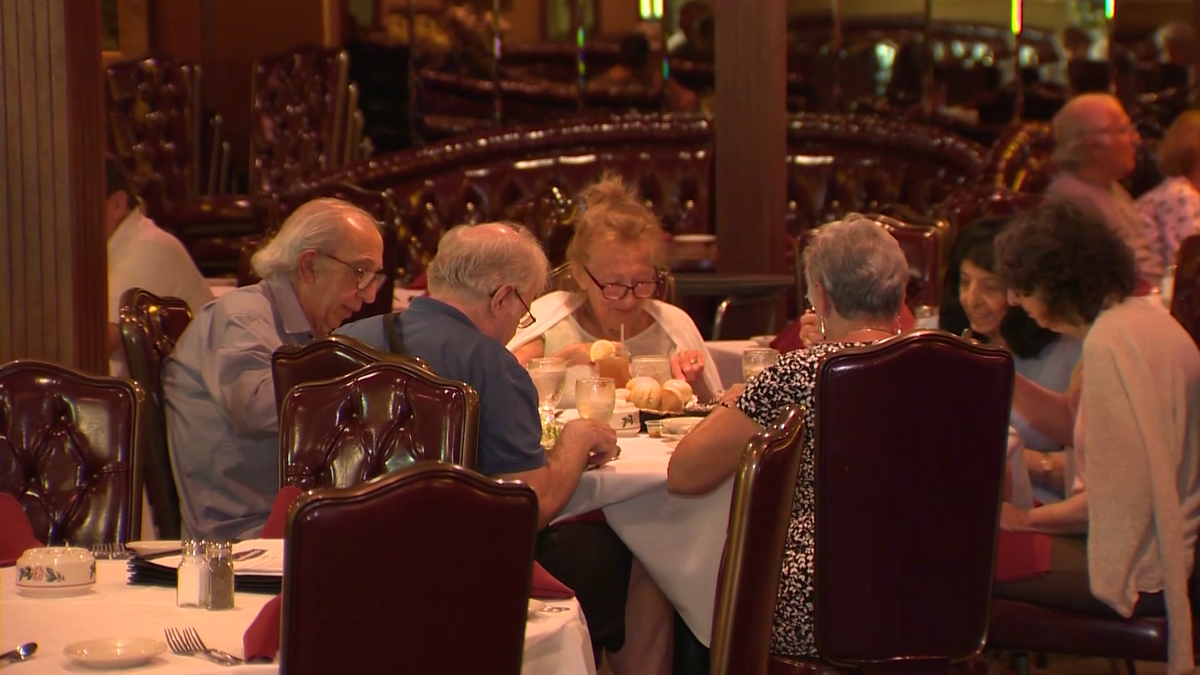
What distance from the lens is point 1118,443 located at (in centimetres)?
344

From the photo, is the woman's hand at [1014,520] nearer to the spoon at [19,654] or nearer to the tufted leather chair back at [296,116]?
the spoon at [19,654]

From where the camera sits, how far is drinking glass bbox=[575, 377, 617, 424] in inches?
148

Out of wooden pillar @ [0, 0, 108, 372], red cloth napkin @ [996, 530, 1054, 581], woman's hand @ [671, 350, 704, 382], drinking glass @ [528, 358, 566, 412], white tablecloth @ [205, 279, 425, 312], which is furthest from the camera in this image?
white tablecloth @ [205, 279, 425, 312]

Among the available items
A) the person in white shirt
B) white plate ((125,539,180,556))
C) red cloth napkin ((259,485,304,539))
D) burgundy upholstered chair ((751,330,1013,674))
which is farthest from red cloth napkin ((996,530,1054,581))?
the person in white shirt

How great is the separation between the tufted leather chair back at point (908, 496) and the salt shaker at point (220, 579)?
45.8 inches

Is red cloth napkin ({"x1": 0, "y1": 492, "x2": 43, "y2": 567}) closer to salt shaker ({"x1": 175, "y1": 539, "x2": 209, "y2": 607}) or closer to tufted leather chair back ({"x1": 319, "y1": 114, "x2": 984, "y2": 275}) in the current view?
salt shaker ({"x1": 175, "y1": 539, "x2": 209, "y2": 607})

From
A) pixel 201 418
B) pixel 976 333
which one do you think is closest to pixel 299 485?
pixel 201 418

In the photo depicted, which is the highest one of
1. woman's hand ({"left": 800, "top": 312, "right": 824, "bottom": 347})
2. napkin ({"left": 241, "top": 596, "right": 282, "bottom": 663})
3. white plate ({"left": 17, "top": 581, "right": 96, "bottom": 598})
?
woman's hand ({"left": 800, "top": 312, "right": 824, "bottom": 347})

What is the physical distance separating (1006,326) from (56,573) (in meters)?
2.73

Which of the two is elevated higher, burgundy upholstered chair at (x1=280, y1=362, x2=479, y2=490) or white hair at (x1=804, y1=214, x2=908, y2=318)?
white hair at (x1=804, y1=214, x2=908, y2=318)

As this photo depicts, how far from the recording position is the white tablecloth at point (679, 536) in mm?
3689

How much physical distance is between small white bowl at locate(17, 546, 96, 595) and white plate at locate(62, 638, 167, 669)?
14.4 inches

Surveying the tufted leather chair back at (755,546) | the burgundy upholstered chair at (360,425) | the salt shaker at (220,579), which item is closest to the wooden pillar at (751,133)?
the burgundy upholstered chair at (360,425)

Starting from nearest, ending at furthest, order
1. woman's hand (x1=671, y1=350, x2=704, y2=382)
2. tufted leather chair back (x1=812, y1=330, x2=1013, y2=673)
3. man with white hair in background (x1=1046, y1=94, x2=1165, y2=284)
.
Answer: tufted leather chair back (x1=812, y1=330, x2=1013, y2=673) < woman's hand (x1=671, y1=350, x2=704, y2=382) < man with white hair in background (x1=1046, y1=94, x2=1165, y2=284)
